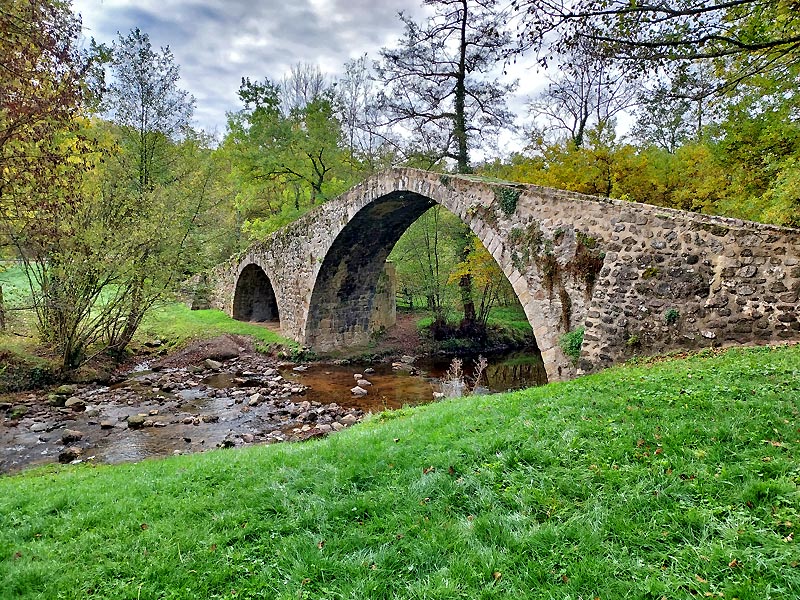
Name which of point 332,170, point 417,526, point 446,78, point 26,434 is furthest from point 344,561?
point 332,170

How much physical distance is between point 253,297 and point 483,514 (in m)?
19.7

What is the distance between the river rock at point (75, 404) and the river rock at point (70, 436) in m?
1.55

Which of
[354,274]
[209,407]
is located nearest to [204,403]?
[209,407]

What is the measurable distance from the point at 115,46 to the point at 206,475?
16.5 m

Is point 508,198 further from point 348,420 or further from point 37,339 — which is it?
point 37,339

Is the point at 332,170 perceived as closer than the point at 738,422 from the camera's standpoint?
No

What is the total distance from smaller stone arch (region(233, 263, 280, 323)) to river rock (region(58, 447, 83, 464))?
13.2 meters

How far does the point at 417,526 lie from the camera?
3121mm

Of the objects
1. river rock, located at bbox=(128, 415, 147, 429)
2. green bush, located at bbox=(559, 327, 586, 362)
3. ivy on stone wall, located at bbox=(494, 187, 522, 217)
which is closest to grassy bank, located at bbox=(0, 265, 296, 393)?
river rock, located at bbox=(128, 415, 147, 429)

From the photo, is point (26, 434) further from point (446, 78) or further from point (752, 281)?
point (446, 78)

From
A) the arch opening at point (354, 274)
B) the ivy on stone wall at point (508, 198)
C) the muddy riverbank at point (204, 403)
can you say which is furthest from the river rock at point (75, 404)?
the ivy on stone wall at point (508, 198)

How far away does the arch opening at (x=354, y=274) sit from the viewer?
14.2 meters

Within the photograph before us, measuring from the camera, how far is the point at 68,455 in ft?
23.1

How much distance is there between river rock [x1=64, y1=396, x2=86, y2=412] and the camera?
368 inches
